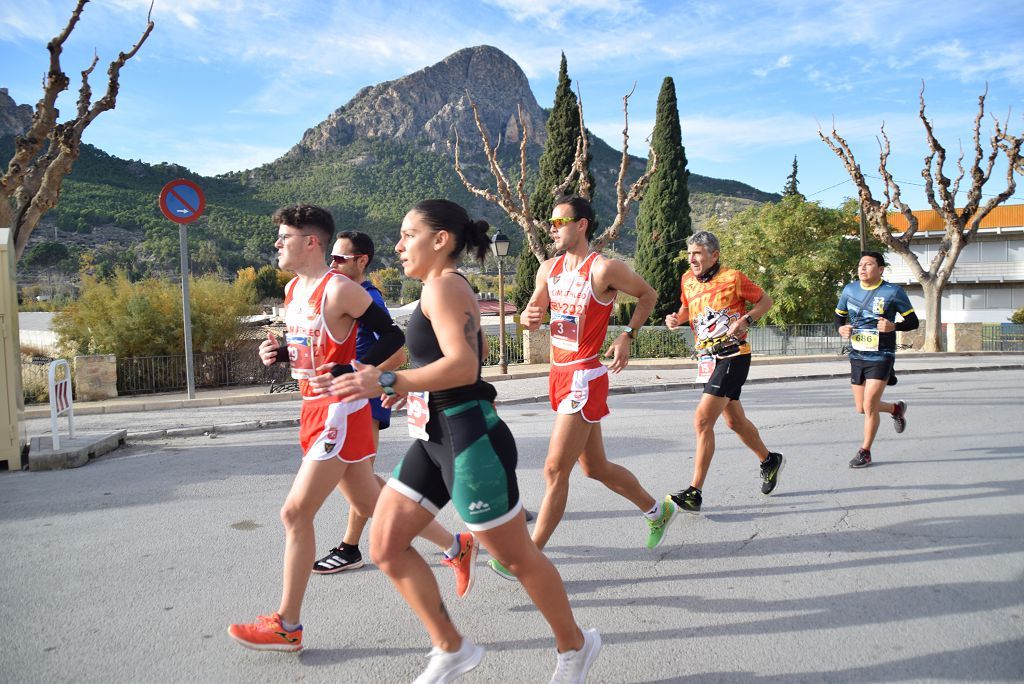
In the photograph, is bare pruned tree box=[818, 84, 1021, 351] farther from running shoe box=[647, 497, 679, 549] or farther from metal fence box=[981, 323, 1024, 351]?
running shoe box=[647, 497, 679, 549]

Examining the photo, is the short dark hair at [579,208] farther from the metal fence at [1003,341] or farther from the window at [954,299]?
the window at [954,299]

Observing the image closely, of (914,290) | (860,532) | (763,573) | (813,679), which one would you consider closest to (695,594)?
(763,573)

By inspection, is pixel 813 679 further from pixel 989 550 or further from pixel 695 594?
pixel 989 550

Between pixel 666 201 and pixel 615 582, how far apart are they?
116ft

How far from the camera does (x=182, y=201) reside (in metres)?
11.9

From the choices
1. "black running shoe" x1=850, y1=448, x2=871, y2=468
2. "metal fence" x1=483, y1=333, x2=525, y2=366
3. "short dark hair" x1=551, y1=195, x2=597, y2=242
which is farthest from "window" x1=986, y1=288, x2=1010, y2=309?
"short dark hair" x1=551, y1=195, x2=597, y2=242

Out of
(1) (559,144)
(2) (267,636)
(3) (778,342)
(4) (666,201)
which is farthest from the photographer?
(4) (666,201)

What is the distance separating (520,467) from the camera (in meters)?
6.79

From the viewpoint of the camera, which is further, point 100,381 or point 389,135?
point 389,135

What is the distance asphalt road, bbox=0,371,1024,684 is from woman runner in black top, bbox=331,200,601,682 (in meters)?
0.37

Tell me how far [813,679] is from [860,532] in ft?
7.13

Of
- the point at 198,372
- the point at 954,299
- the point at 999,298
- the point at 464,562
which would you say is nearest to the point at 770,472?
the point at 464,562

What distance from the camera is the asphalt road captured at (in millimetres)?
3055

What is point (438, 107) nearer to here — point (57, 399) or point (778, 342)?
point (778, 342)
